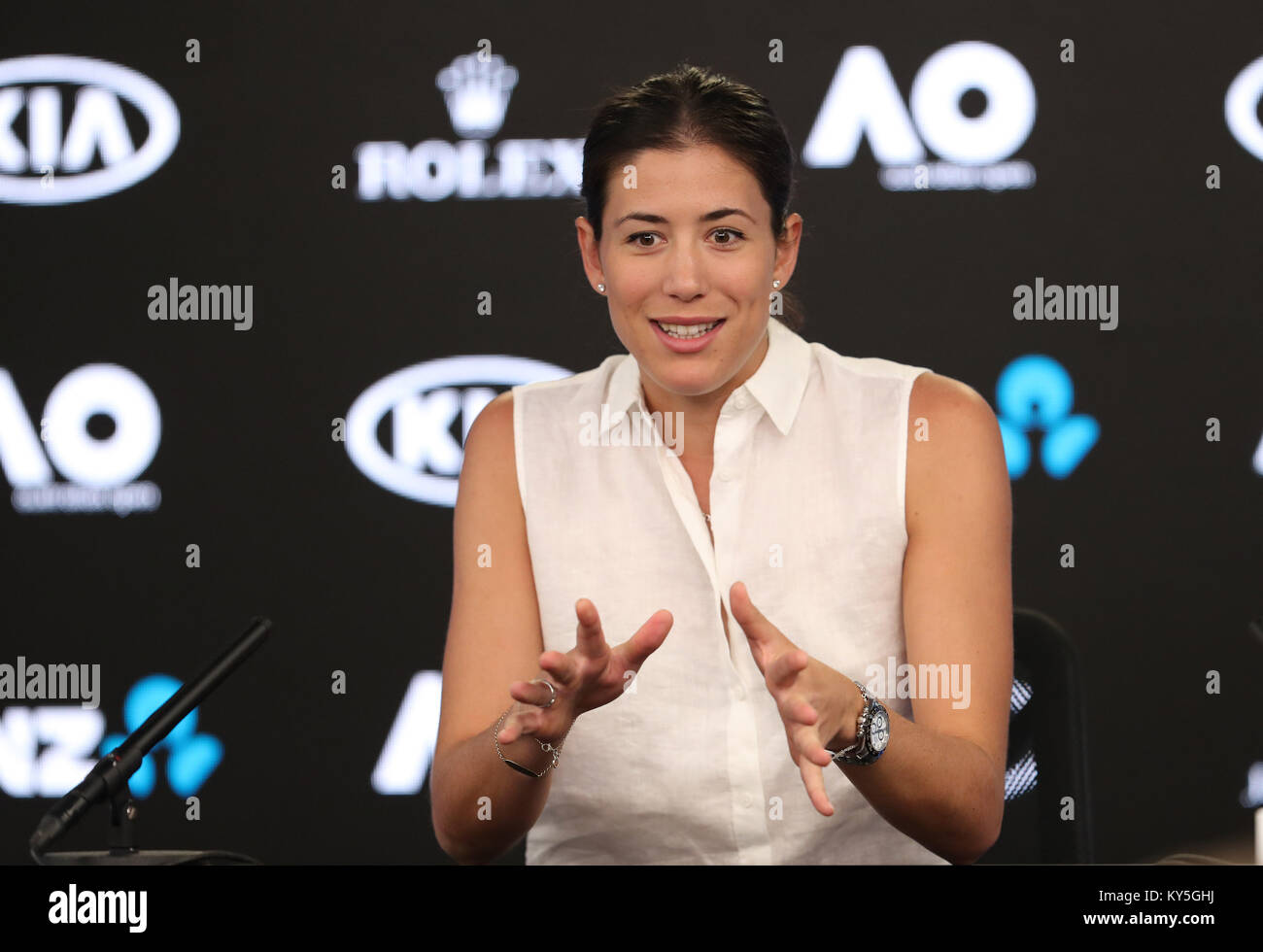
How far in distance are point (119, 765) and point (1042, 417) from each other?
140 centimetres

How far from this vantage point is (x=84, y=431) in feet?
6.70

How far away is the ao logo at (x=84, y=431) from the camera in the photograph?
2.03 meters

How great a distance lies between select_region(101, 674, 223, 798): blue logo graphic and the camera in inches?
77.2

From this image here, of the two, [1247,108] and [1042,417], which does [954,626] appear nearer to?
[1042,417]

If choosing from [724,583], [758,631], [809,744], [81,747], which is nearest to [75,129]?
[81,747]

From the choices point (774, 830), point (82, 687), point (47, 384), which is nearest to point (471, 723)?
point (774, 830)

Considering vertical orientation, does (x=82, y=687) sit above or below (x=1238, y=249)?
below

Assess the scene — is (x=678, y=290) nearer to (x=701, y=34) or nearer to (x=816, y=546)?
(x=816, y=546)

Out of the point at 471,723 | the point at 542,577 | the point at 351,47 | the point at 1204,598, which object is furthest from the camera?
the point at 351,47

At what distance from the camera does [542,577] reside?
1.53m

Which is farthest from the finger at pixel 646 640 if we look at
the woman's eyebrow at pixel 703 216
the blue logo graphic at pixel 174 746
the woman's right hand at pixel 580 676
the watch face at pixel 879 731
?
the blue logo graphic at pixel 174 746

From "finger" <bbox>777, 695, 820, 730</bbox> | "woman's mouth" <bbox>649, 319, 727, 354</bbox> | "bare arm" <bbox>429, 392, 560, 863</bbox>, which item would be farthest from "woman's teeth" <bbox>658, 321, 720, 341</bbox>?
"finger" <bbox>777, 695, 820, 730</bbox>

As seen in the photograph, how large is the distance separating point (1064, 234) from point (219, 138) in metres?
1.33

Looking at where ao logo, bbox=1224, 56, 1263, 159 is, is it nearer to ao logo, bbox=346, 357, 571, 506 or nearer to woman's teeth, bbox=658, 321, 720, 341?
woman's teeth, bbox=658, 321, 720, 341
